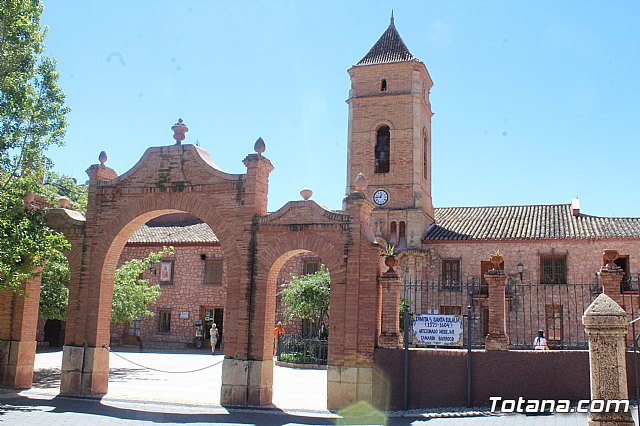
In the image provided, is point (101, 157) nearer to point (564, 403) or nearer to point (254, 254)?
point (254, 254)

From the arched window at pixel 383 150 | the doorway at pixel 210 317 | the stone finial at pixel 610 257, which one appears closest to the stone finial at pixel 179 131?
the stone finial at pixel 610 257

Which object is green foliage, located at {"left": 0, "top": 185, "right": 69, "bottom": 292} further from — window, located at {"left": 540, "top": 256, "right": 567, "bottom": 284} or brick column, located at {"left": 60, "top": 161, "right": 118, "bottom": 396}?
window, located at {"left": 540, "top": 256, "right": 567, "bottom": 284}

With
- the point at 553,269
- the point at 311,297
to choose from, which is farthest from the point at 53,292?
the point at 553,269

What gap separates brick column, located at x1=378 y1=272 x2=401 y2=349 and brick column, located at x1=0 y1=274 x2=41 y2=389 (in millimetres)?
8251

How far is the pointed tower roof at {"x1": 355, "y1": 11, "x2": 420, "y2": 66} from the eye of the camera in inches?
1242

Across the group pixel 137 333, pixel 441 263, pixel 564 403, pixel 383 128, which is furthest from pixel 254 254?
pixel 137 333

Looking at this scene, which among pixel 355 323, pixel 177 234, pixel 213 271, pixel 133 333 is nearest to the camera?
pixel 355 323

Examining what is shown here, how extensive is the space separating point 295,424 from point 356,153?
2142 cm

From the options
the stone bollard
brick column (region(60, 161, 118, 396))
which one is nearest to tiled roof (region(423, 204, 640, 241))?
brick column (region(60, 161, 118, 396))

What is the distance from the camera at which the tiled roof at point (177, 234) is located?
33719mm

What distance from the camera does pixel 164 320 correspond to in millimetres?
33781

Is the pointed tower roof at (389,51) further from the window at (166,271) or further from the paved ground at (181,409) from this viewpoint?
the paved ground at (181,409)

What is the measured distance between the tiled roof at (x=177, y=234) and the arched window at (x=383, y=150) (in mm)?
9397

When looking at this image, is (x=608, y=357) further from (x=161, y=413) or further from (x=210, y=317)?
(x=210, y=317)
